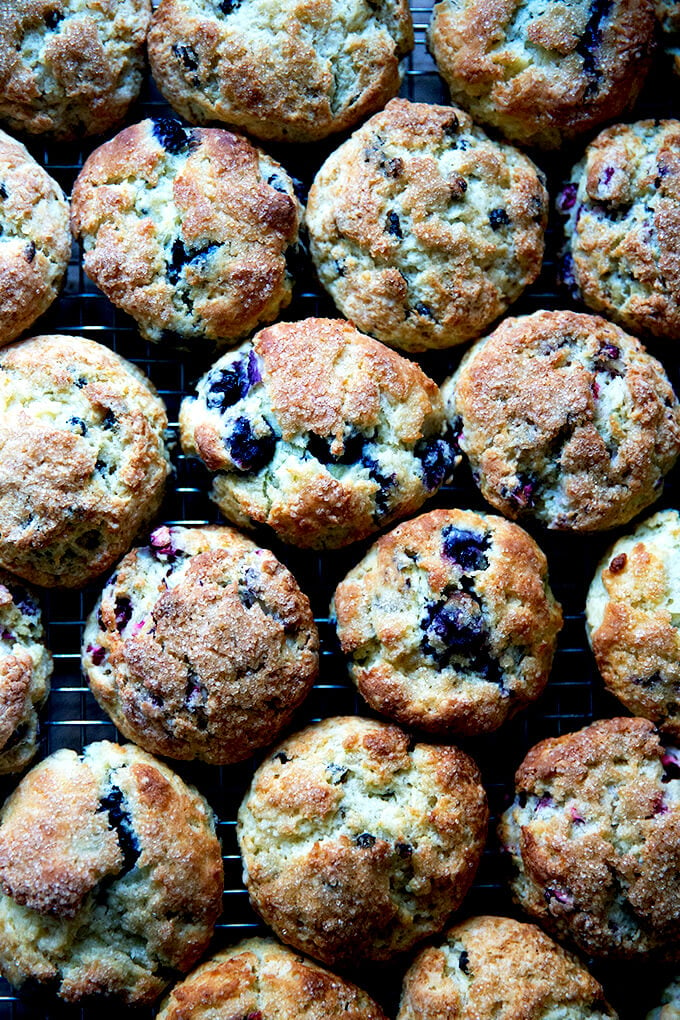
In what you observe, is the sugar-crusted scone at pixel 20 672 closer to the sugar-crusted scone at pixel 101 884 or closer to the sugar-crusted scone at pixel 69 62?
the sugar-crusted scone at pixel 101 884

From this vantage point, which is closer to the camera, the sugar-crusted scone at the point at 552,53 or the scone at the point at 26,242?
the scone at the point at 26,242

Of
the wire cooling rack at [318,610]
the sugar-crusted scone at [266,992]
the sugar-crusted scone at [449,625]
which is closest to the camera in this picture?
the sugar-crusted scone at [266,992]

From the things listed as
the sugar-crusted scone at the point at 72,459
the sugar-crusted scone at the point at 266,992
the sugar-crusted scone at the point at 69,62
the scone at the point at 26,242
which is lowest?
the sugar-crusted scone at the point at 266,992

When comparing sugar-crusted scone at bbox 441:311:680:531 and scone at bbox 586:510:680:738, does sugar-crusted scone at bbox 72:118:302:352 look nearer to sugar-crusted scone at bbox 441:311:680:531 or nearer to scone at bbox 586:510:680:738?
sugar-crusted scone at bbox 441:311:680:531

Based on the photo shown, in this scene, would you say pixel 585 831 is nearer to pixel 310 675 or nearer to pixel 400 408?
pixel 310 675

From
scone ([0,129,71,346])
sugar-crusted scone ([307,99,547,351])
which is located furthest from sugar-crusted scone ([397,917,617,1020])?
scone ([0,129,71,346])

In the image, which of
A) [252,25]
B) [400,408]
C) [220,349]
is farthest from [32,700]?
[252,25]

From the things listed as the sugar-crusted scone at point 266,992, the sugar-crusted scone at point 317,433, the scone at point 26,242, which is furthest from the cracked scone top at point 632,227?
the sugar-crusted scone at point 266,992
